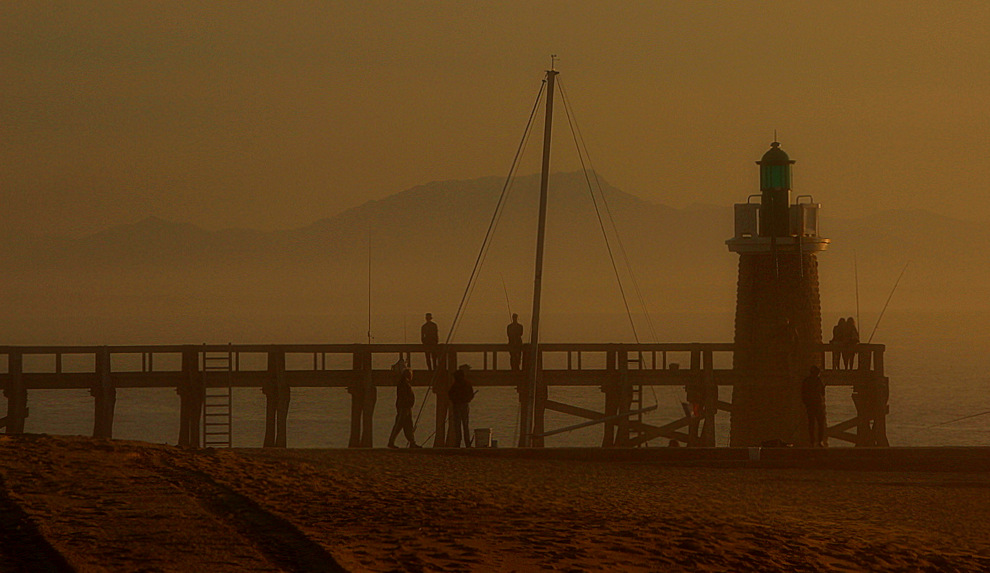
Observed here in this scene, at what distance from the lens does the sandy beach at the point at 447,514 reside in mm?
12430

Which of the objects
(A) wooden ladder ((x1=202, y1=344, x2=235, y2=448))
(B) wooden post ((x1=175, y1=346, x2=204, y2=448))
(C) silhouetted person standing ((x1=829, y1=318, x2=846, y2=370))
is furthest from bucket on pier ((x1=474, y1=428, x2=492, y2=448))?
(C) silhouetted person standing ((x1=829, y1=318, x2=846, y2=370))

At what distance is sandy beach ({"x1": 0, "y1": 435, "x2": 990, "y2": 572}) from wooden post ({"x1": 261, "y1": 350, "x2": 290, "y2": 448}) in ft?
36.8

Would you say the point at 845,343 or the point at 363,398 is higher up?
the point at 845,343

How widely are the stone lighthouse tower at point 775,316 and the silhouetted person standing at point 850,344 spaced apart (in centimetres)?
67

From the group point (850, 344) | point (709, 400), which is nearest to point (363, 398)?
point (709, 400)

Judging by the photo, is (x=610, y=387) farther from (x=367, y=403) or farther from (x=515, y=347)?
(x=367, y=403)

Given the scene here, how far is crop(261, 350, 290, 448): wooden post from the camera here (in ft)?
109

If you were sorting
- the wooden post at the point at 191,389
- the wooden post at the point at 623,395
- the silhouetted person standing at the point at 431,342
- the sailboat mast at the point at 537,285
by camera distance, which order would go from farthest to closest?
the wooden post at the point at 623,395 < the wooden post at the point at 191,389 < the silhouetted person standing at the point at 431,342 < the sailboat mast at the point at 537,285

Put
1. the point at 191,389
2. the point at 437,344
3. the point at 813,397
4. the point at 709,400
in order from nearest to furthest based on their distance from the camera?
the point at 813,397, the point at 437,344, the point at 191,389, the point at 709,400

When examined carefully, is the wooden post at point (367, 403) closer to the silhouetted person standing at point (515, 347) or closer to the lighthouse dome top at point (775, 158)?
the silhouetted person standing at point (515, 347)

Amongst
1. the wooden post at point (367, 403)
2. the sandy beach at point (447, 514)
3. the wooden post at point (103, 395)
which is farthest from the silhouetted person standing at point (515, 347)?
the sandy beach at point (447, 514)

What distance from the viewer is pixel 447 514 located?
14859 mm

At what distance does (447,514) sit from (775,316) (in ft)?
71.0

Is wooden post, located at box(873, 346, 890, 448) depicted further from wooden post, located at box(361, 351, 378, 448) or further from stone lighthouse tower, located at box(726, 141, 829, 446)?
wooden post, located at box(361, 351, 378, 448)
